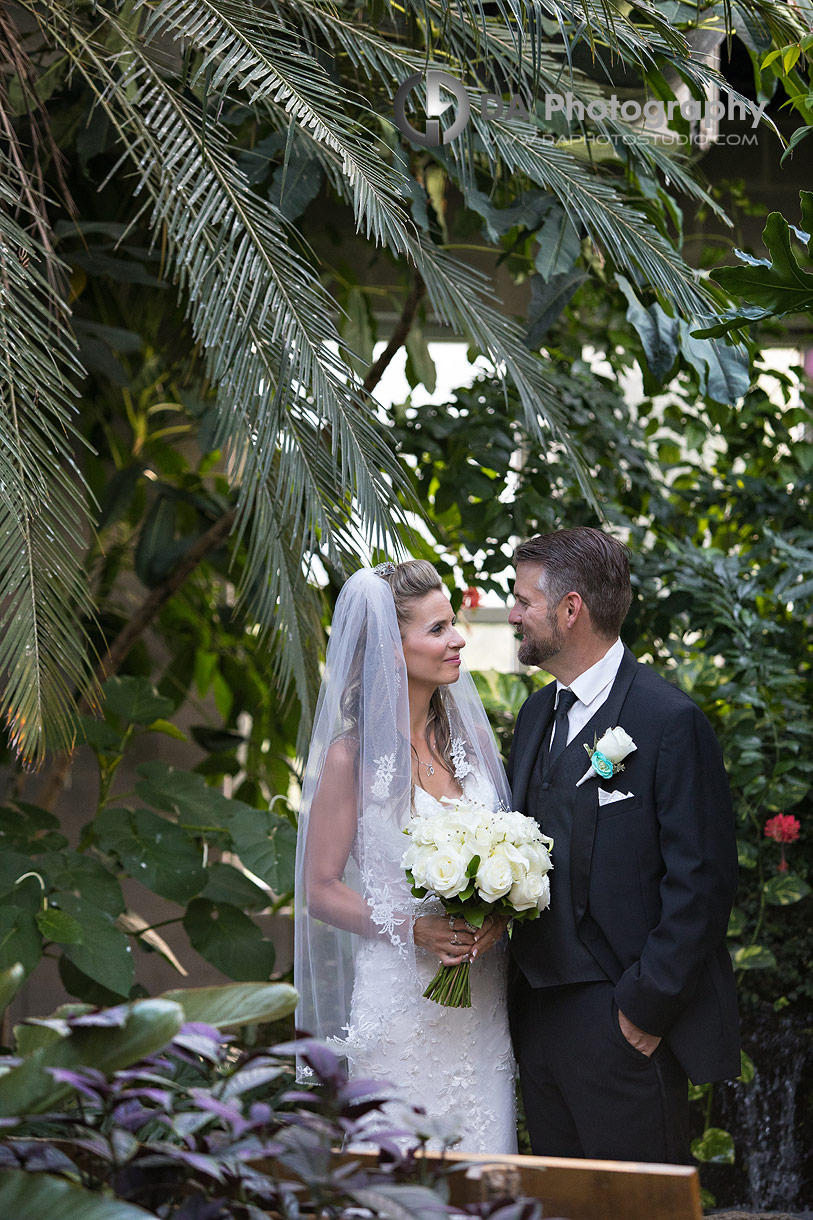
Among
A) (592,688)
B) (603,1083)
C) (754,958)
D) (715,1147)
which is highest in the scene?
(592,688)

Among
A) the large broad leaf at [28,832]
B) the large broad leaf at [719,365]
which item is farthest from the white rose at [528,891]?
the large broad leaf at [28,832]

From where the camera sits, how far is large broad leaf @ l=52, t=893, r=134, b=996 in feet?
9.55

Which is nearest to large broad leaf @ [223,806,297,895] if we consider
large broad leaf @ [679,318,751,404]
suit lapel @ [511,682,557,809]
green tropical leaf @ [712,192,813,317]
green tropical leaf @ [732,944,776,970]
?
suit lapel @ [511,682,557,809]

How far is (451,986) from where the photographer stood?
212 centimetres

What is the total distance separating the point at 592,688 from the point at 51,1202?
4.98 ft

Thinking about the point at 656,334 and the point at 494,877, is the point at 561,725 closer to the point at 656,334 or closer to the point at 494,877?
the point at 494,877

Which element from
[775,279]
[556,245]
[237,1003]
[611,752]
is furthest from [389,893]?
[556,245]

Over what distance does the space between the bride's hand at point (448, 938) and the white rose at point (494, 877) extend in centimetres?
17

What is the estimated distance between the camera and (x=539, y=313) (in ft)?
9.52

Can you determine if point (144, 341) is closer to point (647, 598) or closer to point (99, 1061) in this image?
point (647, 598)

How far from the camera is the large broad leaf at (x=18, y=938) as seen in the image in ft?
9.25

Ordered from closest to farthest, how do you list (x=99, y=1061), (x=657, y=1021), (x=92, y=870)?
1. (x=99, y=1061)
2. (x=657, y=1021)
3. (x=92, y=870)

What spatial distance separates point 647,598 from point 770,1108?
5.45ft

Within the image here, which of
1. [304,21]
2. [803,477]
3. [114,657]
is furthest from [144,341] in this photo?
[803,477]
